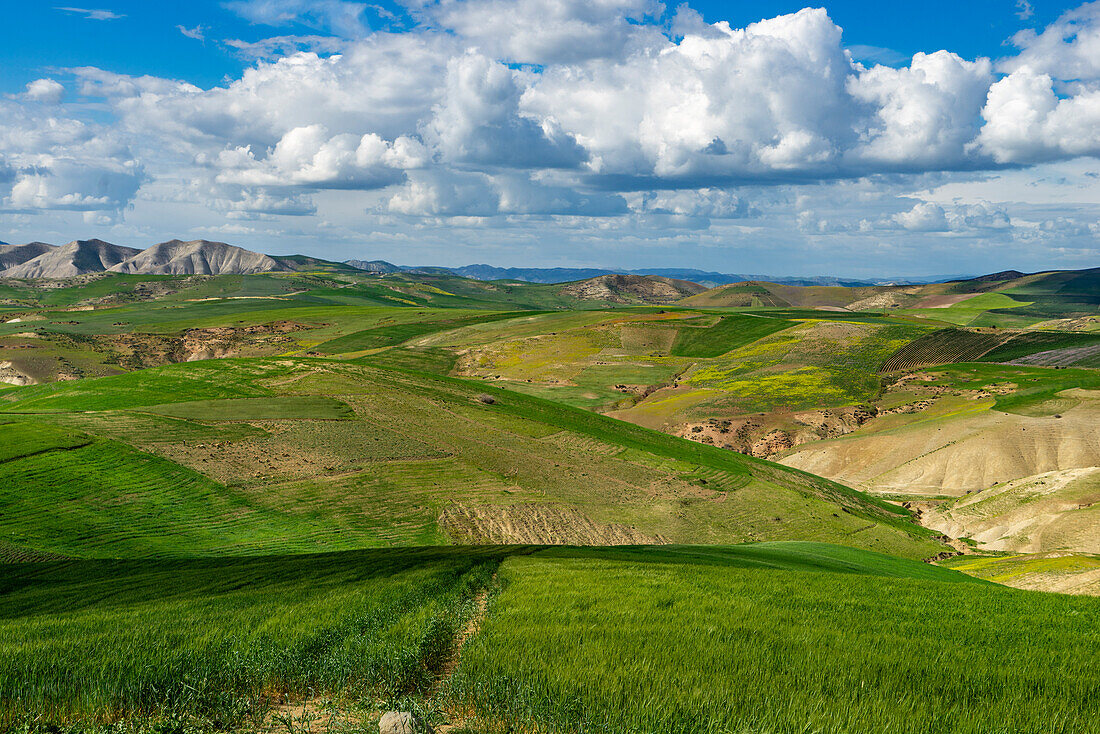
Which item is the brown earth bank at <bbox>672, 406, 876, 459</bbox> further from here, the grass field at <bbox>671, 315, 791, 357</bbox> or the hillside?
the grass field at <bbox>671, 315, 791, 357</bbox>

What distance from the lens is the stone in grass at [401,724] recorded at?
26.1ft

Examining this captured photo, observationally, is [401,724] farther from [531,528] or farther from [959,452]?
[959,452]

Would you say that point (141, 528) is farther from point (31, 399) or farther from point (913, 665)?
point (31, 399)

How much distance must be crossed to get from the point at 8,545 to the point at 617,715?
26631mm

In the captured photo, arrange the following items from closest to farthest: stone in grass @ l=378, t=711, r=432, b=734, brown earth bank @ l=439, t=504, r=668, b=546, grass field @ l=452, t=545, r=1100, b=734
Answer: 1. stone in grass @ l=378, t=711, r=432, b=734
2. grass field @ l=452, t=545, r=1100, b=734
3. brown earth bank @ l=439, t=504, r=668, b=546

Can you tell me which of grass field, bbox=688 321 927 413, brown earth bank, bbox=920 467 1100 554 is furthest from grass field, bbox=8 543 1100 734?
grass field, bbox=688 321 927 413

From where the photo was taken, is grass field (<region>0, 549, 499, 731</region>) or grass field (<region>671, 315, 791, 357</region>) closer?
grass field (<region>0, 549, 499, 731</region>)

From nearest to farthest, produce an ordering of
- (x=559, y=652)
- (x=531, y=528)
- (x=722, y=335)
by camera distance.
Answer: (x=559, y=652) → (x=531, y=528) → (x=722, y=335)

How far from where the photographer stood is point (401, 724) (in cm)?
803

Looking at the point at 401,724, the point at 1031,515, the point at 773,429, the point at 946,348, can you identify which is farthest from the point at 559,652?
the point at 946,348

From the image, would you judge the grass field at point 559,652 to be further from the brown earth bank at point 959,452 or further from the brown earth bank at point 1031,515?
the brown earth bank at point 959,452

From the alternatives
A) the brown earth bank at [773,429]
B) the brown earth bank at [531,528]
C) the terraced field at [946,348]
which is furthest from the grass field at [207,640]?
the terraced field at [946,348]

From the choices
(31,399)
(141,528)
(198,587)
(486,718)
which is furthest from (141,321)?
(486,718)

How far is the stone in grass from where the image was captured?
7.95 m
